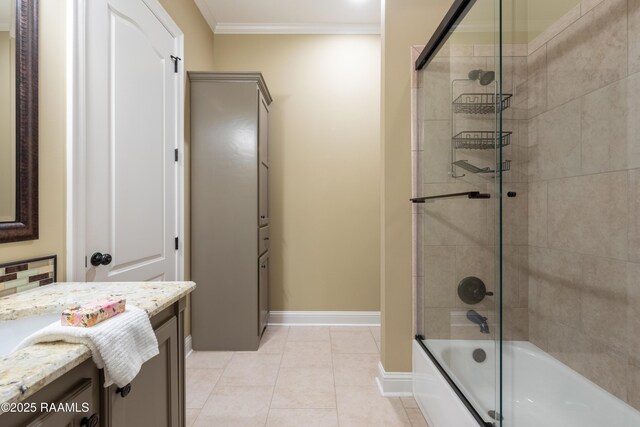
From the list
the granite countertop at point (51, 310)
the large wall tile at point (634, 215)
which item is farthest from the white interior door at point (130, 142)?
the large wall tile at point (634, 215)

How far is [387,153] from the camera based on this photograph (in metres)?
1.91

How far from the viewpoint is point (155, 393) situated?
97 centimetres

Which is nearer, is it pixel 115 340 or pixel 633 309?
pixel 115 340

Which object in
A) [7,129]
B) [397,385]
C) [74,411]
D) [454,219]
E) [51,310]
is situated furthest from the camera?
[397,385]

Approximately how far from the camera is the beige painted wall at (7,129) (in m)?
1.03

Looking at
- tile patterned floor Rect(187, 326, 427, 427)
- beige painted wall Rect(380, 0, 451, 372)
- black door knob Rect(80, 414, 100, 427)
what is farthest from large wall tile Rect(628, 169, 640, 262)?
black door knob Rect(80, 414, 100, 427)

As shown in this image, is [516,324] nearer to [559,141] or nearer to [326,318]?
[559,141]

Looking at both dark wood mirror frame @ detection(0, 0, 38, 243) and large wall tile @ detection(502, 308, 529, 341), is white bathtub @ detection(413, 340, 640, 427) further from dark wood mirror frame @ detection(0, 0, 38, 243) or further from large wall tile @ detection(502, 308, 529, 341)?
dark wood mirror frame @ detection(0, 0, 38, 243)

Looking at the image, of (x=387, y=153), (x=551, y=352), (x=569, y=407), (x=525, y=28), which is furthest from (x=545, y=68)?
(x=569, y=407)

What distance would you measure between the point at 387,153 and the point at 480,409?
136cm

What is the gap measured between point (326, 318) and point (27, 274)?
2.37 meters

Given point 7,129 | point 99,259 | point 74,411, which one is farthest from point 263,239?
point 74,411

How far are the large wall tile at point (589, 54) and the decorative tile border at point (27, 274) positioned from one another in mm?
2403

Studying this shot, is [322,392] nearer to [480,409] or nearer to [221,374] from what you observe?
[221,374]
